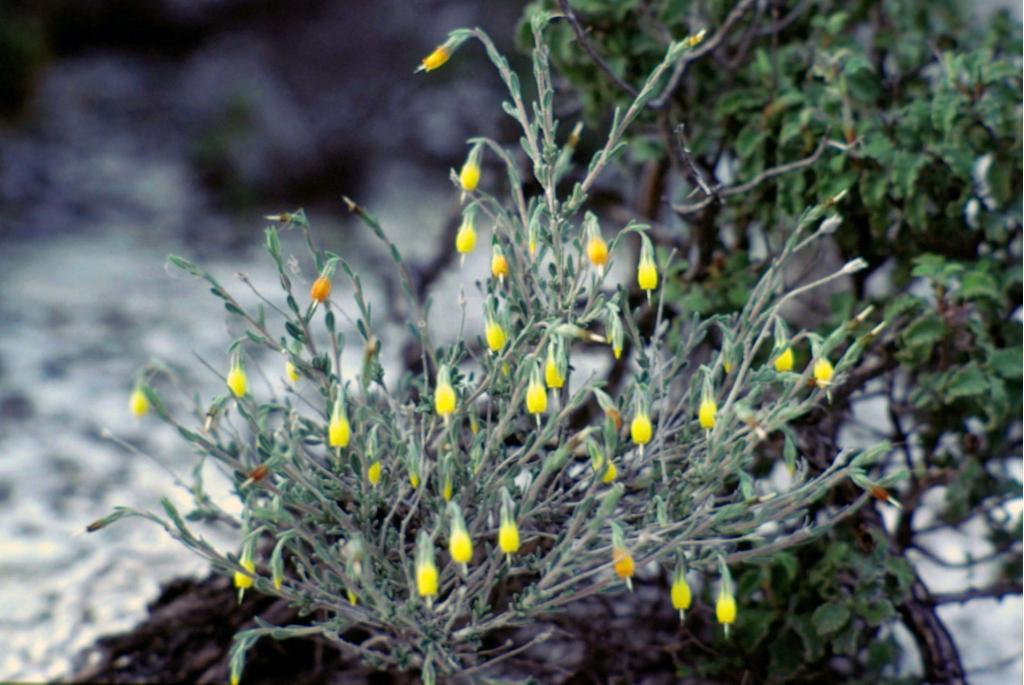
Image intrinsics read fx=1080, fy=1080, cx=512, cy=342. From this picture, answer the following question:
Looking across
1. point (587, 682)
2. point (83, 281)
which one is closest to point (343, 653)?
point (587, 682)

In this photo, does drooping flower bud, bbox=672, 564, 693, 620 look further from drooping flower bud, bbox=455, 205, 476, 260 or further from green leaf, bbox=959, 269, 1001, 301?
green leaf, bbox=959, 269, 1001, 301

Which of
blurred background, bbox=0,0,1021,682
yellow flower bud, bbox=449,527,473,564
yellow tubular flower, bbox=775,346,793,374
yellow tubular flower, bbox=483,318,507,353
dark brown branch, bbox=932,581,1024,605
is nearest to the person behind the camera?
yellow flower bud, bbox=449,527,473,564

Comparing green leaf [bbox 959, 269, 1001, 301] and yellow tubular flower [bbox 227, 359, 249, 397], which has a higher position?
green leaf [bbox 959, 269, 1001, 301]

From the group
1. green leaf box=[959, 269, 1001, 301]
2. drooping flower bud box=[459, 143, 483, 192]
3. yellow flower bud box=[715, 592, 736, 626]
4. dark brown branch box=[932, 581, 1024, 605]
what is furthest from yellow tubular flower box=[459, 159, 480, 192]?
dark brown branch box=[932, 581, 1024, 605]

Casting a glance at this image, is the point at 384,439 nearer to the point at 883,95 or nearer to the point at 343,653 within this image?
the point at 343,653

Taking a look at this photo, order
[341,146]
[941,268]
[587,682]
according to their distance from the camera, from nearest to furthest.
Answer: [941,268], [587,682], [341,146]
